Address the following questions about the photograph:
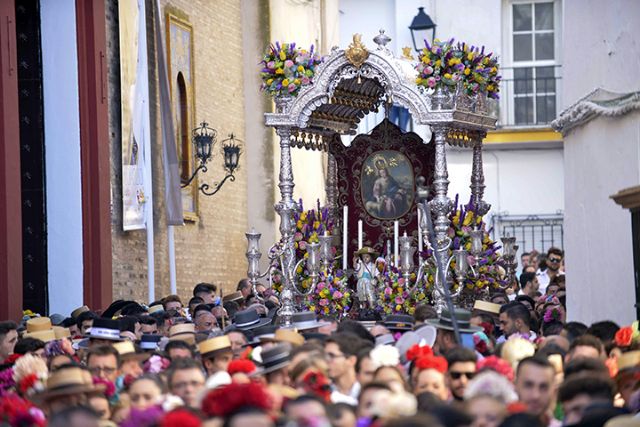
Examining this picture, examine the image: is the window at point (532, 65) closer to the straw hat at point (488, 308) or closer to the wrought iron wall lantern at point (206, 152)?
the wrought iron wall lantern at point (206, 152)

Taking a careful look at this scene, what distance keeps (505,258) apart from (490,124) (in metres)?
1.60

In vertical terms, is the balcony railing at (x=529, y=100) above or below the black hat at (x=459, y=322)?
above

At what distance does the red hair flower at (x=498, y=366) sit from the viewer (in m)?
11.0

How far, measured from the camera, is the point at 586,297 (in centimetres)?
1697

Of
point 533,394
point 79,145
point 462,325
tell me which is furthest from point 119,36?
point 533,394

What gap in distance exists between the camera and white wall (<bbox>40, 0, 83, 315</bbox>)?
20812 mm

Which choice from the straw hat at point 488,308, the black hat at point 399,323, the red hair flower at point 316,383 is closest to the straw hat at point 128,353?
the red hair flower at point 316,383

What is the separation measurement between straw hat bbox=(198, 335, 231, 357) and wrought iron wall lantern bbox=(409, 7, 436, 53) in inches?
860

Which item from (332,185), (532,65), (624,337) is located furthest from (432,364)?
(532,65)

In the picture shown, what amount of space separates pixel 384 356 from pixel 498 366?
1013mm

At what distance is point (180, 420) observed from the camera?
802cm

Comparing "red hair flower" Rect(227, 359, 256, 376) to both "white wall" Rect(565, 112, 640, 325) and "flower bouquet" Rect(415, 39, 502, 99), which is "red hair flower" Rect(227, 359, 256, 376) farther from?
"flower bouquet" Rect(415, 39, 502, 99)

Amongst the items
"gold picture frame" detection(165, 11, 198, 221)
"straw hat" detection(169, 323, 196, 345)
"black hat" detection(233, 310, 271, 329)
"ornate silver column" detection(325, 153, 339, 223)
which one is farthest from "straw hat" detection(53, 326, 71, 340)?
"gold picture frame" detection(165, 11, 198, 221)

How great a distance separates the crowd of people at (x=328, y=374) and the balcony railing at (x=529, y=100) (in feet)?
58.5
